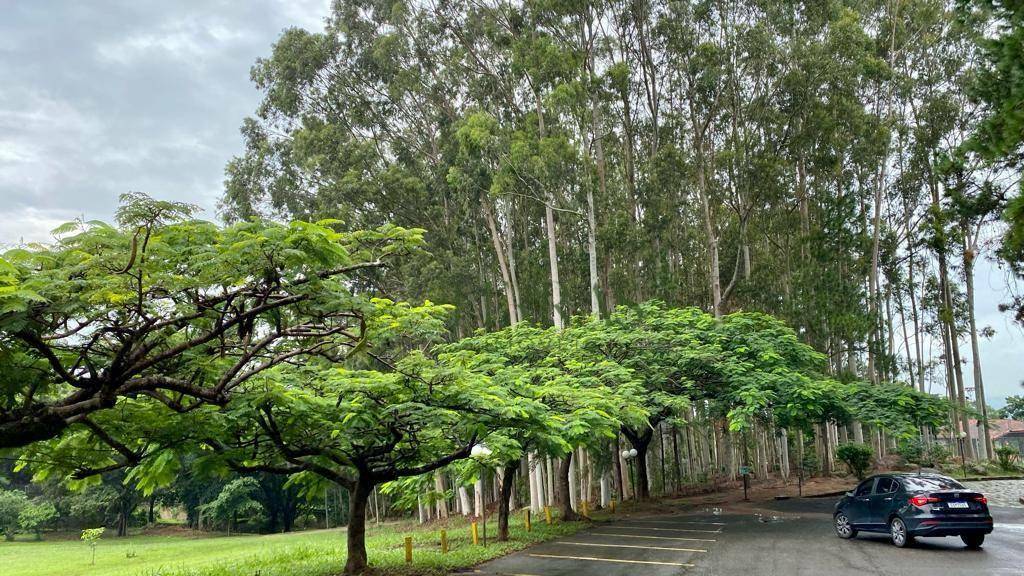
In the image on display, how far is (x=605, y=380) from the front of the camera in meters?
18.2

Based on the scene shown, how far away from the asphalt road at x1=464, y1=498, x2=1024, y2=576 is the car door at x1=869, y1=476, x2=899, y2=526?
52 centimetres

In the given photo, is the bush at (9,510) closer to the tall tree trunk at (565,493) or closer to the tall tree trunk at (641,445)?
the tall tree trunk at (565,493)

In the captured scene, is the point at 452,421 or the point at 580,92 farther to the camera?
the point at 580,92

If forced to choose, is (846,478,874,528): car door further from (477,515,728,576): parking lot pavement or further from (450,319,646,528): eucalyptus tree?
(450,319,646,528): eucalyptus tree

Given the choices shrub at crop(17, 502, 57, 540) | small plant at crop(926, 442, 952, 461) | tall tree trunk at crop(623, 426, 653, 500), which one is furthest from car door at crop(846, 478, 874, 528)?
shrub at crop(17, 502, 57, 540)

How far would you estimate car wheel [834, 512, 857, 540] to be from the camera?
547 inches

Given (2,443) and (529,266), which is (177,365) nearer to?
(2,443)

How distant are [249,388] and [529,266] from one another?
64.0 ft

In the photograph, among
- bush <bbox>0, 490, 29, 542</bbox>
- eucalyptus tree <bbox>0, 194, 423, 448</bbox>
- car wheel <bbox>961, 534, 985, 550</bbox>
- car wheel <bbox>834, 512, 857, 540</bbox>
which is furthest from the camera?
bush <bbox>0, 490, 29, 542</bbox>

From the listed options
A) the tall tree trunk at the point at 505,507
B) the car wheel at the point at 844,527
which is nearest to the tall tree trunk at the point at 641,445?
the tall tree trunk at the point at 505,507

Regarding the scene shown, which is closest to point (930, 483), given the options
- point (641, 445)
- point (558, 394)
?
point (558, 394)

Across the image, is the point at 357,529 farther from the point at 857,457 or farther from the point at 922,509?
the point at 857,457

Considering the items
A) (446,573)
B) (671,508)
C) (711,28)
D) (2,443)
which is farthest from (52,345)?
(711,28)

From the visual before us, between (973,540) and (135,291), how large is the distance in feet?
47.9
